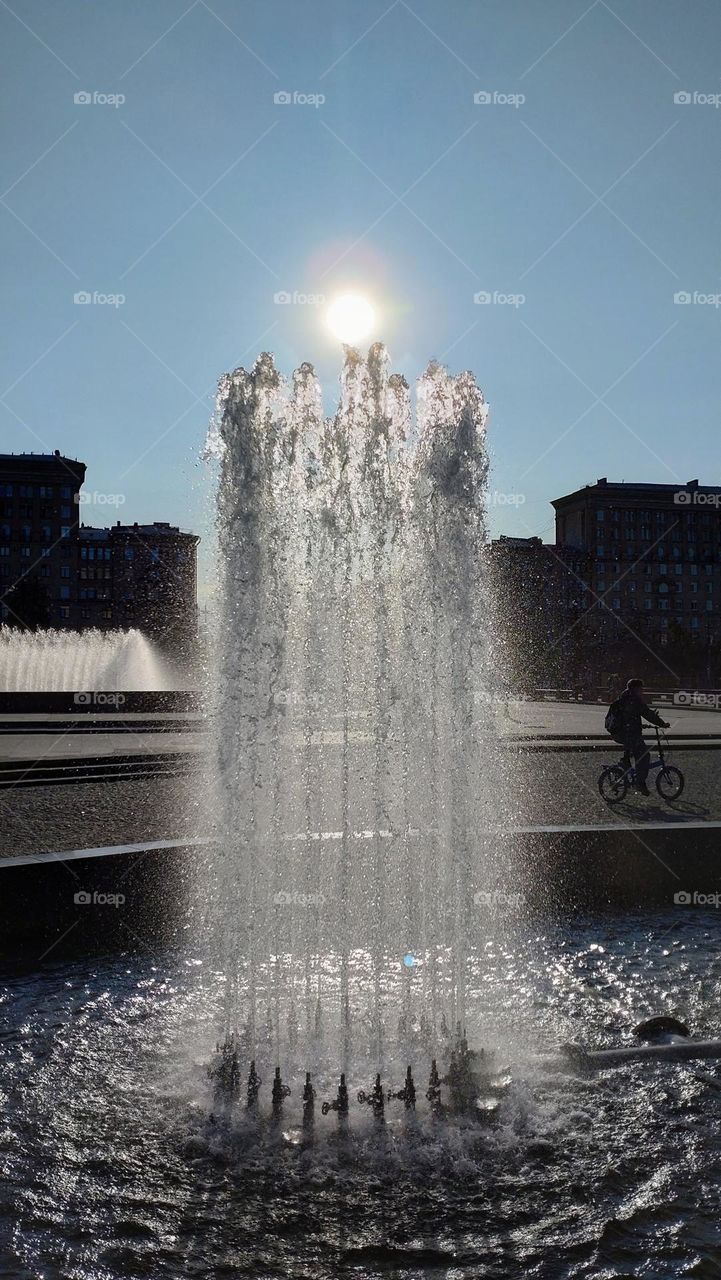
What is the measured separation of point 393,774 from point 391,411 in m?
5.08

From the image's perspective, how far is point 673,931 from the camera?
25.1 ft

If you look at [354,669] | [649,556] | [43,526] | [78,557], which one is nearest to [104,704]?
[354,669]

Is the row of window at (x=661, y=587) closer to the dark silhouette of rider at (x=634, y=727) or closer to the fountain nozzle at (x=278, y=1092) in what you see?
the dark silhouette of rider at (x=634, y=727)

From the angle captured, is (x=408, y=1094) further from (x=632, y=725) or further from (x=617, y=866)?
(x=632, y=725)

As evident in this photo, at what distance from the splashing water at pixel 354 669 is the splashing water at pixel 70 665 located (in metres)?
31.8

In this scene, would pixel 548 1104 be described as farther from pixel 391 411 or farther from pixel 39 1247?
pixel 391 411

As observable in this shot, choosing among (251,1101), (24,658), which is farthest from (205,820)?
(24,658)

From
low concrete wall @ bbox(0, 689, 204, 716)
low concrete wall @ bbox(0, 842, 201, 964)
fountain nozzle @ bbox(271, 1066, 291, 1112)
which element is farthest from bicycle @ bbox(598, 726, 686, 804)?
low concrete wall @ bbox(0, 689, 204, 716)

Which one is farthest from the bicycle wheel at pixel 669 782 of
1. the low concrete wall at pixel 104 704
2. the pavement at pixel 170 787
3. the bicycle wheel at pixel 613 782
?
the low concrete wall at pixel 104 704

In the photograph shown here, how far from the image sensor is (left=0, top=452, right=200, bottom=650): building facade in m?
102

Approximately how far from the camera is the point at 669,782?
13.5m

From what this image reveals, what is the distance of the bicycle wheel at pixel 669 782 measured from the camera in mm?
13359

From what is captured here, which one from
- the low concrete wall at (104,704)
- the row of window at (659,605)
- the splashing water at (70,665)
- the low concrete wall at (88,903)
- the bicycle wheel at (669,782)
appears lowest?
the low concrete wall at (88,903)

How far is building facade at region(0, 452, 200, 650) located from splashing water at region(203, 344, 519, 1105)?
90249 mm
